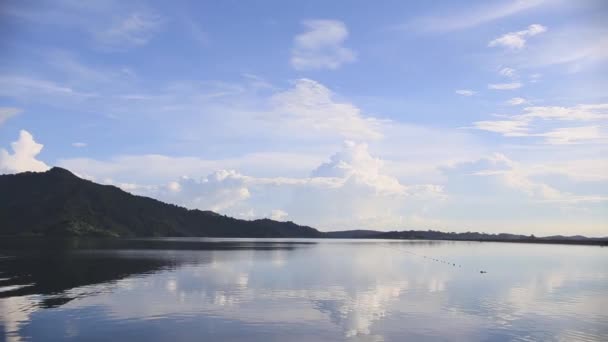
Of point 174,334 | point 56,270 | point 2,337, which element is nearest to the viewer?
point 2,337

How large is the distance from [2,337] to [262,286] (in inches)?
1440

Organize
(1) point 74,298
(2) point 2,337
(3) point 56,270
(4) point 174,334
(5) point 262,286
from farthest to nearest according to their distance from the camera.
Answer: (3) point 56,270 < (5) point 262,286 < (1) point 74,298 < (4) point 174,334 < (2) point 2,337

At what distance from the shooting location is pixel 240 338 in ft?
123

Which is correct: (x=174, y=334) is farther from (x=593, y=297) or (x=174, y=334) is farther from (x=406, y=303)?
(x=593, y=297)

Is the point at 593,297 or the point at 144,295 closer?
the point at 144,295

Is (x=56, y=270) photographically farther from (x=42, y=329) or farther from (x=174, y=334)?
(x=174, y=334)

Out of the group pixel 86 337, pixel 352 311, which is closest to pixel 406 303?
pixel 352 311

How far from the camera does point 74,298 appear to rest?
5372 centimetres

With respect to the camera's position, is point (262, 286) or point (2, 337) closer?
point (2, 337)

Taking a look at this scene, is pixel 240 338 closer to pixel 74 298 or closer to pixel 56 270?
pixel 74 298

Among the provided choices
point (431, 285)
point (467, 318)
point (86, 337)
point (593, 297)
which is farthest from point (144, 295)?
point (593, 297)

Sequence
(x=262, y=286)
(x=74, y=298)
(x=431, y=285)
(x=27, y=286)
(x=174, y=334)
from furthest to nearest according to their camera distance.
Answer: (x=431, y=285)
(x=262, y=286)
(x=27, y=286)
(x=74, y=298)
(x=174, y=334)

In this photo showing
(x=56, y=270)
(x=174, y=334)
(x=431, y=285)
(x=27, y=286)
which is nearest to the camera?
(x=174, y=334)

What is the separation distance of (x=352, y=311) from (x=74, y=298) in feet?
96.7
